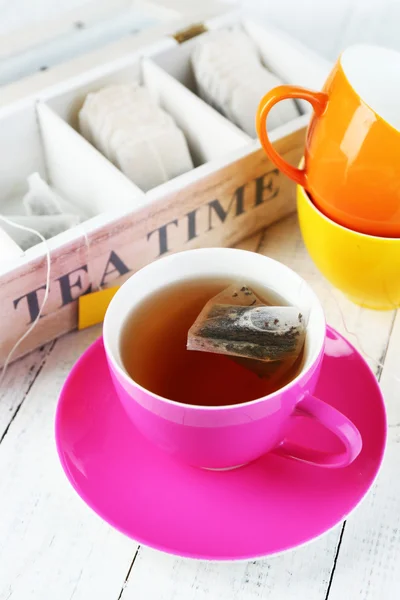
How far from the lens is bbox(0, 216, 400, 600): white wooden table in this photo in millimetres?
583

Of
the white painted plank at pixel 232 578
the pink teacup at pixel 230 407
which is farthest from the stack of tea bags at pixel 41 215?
the white painted plank at pixel 232 578

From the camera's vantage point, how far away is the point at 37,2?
1.13m

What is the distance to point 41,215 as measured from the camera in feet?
2.77

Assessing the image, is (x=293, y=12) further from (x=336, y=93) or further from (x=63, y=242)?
(x=63, y=242)

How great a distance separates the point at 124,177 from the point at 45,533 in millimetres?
374

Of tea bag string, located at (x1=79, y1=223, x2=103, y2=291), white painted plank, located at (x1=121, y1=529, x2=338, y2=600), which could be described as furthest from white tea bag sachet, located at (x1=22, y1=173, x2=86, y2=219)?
white painted plank, located at (x1=121, y1=529, x2=338, y2=600)

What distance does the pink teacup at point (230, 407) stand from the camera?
519 mm

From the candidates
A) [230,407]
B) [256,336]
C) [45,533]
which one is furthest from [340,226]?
[45,533]

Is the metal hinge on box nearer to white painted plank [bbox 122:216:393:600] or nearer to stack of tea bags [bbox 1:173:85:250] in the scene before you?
stack of tea bags [bbox 1:173:85:250]

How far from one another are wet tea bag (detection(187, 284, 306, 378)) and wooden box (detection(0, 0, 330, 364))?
0.60 ft

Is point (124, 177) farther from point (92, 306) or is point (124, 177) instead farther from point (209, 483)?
point (209, 483)

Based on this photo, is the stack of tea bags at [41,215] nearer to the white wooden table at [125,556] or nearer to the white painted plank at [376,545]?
the white wooden table at [125,556]

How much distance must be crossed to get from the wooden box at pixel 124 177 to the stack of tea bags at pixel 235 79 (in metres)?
0.03

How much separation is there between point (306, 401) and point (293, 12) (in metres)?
0.81
